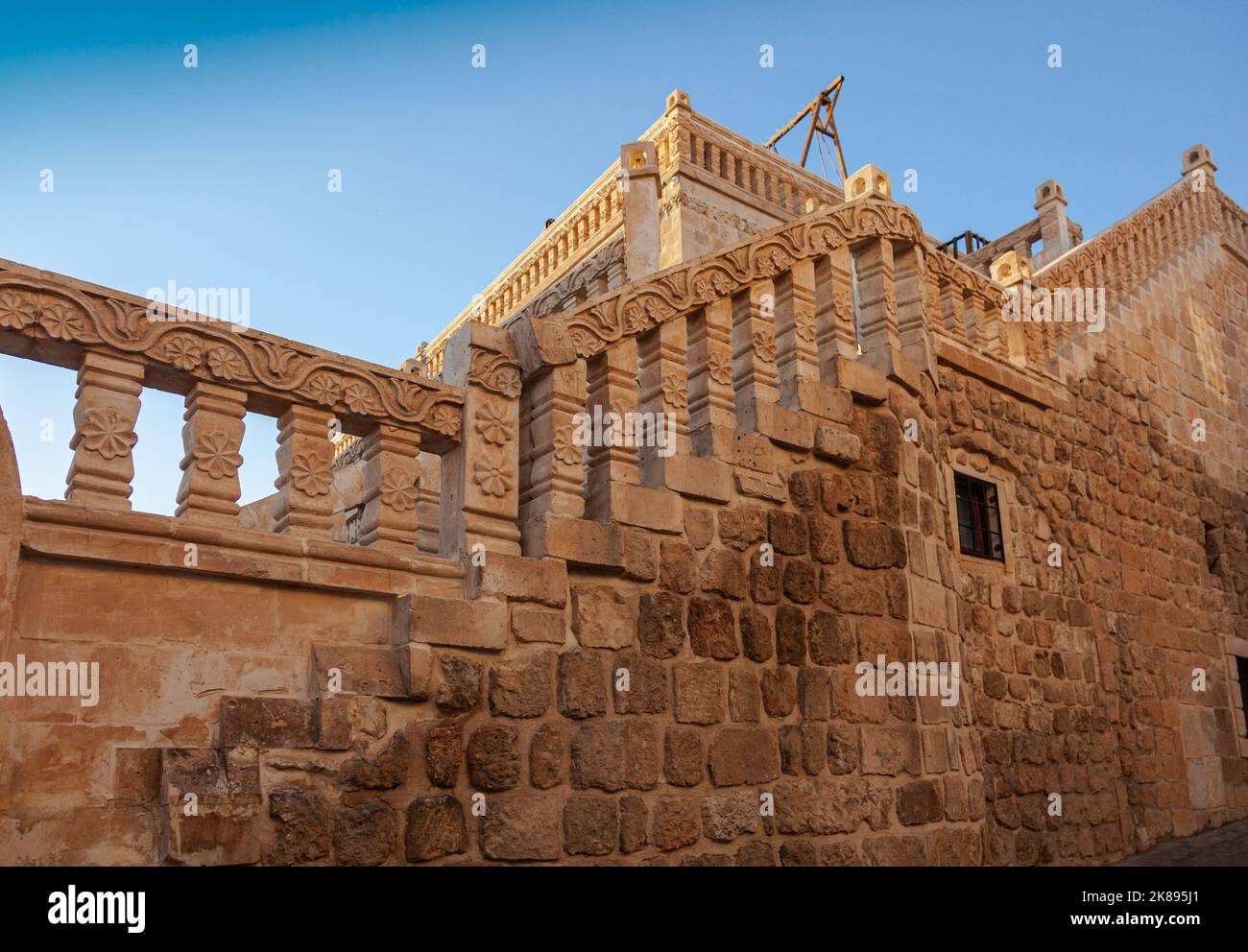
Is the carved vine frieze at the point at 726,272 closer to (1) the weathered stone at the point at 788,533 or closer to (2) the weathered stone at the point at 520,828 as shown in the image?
(1) the weathered stone at the point at 788,533

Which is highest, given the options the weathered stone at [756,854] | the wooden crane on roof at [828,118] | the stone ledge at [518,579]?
the wooden crane on roof at [828,118]

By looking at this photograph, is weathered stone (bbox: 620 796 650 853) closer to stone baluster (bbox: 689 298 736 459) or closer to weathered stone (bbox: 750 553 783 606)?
weathered stone (bbox: 750 553 783 606)

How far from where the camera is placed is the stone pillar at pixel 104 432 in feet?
12.0

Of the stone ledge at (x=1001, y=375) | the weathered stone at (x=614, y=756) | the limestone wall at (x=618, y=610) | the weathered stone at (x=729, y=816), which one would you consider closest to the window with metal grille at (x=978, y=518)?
the limestone wall at (x=618, y=610)

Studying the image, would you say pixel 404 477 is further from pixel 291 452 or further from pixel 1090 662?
pixel 1090 662

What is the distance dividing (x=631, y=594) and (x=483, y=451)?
3.12 ft

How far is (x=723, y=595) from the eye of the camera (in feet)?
17.4

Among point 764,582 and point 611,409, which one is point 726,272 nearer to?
point 611,409

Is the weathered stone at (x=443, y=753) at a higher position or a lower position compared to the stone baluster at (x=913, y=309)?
lower

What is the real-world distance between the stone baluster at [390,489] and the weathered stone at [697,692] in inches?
55.1

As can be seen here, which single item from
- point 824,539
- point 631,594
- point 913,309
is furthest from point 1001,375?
point 631,594

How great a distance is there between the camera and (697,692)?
5016 millimetres

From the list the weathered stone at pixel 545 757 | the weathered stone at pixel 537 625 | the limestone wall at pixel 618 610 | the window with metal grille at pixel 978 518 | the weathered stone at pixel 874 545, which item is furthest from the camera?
the window with metal grille at pixel 978 518
